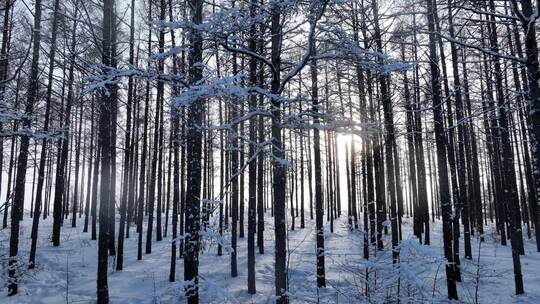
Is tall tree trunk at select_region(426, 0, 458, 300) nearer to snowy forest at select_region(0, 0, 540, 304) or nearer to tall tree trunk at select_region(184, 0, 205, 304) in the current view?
snowy forest at select_region(0, 0, 540, 304)

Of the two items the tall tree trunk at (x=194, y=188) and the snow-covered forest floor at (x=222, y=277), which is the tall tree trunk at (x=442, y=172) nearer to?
the snow-covered forest floor at (x=222, y=277)

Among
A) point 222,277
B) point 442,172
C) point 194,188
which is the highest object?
point 442,172

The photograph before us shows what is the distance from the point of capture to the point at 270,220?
32469 mm

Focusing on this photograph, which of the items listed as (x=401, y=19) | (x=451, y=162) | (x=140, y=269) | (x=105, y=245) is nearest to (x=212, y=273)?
(x=140, y=269)

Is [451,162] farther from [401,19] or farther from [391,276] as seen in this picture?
[391,276]

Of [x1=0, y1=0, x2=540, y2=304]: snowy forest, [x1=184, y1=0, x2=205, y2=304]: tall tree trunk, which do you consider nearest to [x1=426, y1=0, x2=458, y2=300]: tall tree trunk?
[x1=0, y1=0, x2=540, y2=304]: snowy forest

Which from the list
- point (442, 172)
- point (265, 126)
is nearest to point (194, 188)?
point (265, 126)

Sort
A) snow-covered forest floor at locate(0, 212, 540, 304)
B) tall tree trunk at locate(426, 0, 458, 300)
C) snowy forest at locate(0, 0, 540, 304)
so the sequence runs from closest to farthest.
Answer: snowy forest at locate(0, 0, 540, 304) < snow-covered forest floor at locate(0, 212, 540, 304) < tall tree trunk at locate(426, 0, 458, 300)

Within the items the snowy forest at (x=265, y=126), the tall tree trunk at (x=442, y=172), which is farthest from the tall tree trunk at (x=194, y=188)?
the tall tree trunk at (x=442, y=172)

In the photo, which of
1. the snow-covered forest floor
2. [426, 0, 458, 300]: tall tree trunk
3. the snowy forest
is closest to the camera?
the snowy forest

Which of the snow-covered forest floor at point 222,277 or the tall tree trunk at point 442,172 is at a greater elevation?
the tall tree trunk at point 442,172

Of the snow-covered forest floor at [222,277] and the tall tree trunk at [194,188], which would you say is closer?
the tall tree trunk at [194,188]

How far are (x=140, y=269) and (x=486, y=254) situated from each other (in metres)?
16.8

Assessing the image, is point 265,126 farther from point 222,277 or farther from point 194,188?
point 222,277
